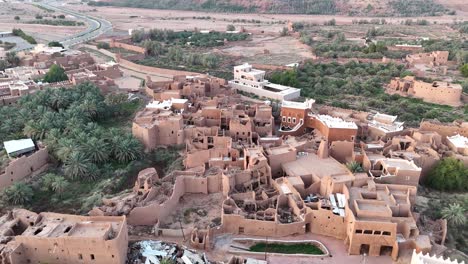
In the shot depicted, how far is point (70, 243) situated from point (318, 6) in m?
162

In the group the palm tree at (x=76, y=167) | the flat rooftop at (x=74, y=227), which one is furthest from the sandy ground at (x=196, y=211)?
the palm tree at (x=76, y=167)

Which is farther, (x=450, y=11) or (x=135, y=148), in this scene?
(x=450, y=11)

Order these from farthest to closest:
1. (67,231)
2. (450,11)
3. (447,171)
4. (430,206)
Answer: (450,11)
(447,171)
(430,206)
(67,231)

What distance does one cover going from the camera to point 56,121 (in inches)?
Result: 1764

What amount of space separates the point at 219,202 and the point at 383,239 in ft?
41.8

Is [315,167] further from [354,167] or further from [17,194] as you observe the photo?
[17,194]

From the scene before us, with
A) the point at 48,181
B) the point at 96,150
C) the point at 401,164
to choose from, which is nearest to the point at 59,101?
the point at 96,150

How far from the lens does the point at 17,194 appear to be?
3409cm

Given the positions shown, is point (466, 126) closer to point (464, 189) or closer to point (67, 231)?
point (464, 189)

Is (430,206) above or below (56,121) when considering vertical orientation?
below

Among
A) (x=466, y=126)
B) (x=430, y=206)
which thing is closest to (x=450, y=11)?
→ (x=466, y=126)

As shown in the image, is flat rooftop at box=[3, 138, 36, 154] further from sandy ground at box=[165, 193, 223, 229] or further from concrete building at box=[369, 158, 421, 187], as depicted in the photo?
concrete building at box=[369, 158, 421, 187]

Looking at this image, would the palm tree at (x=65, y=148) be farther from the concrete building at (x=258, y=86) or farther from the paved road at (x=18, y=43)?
the paved road at (x=18, y=43)

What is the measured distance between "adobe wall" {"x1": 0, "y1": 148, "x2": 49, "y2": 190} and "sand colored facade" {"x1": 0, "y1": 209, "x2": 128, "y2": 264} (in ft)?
34.5
